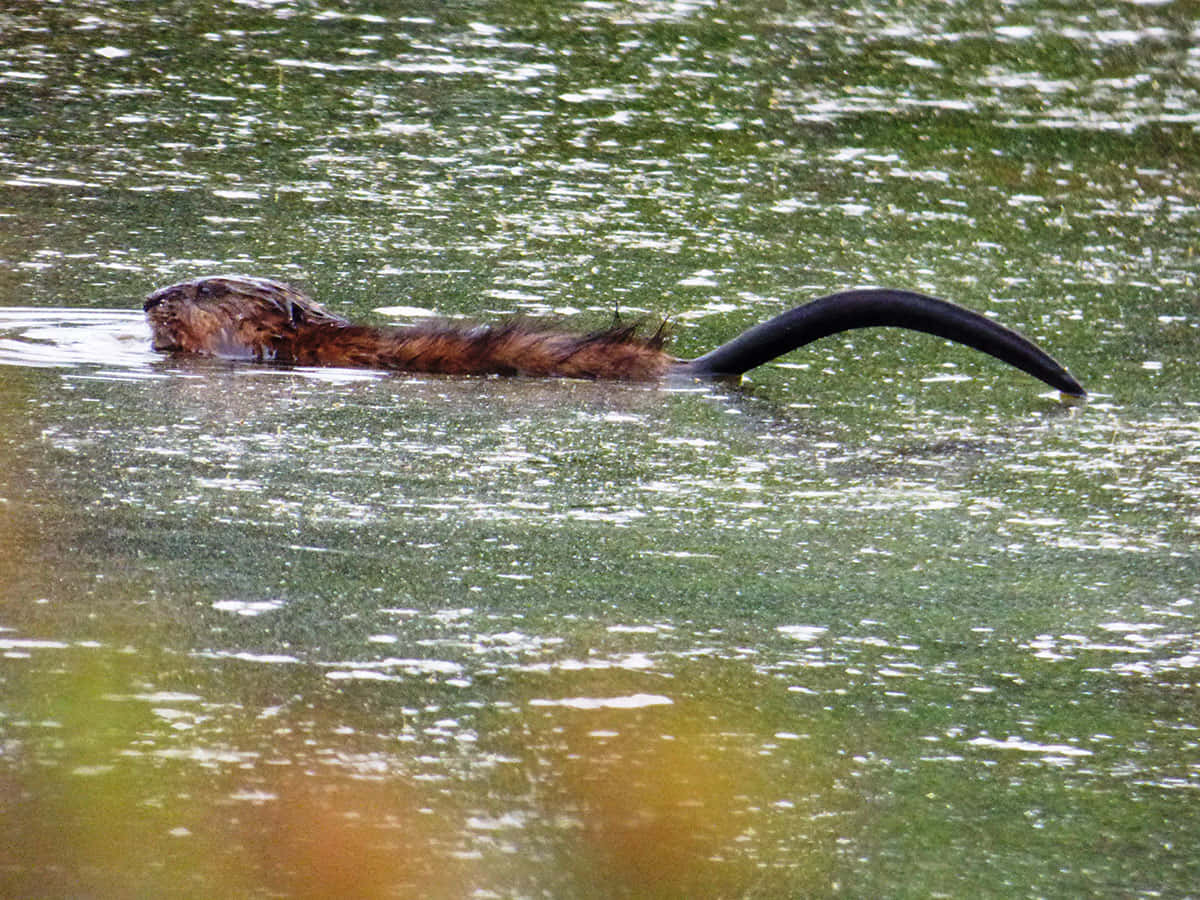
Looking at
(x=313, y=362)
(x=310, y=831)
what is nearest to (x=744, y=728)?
(x=310, y=831)

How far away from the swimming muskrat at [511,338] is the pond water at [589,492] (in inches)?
2.9

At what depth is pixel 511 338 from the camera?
5387 mm

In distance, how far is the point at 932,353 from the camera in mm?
5754

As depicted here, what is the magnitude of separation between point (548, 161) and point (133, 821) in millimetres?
5035

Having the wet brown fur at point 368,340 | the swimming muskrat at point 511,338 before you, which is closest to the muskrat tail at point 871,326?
the swimming muskrat at point 511,338

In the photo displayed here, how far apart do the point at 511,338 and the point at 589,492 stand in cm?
122

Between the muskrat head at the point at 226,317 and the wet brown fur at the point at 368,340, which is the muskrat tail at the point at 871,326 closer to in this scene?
the wet brown fur at the point at 368,340

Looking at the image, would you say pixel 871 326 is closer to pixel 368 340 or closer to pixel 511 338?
pixel 511 338

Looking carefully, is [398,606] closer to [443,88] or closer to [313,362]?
[313,362]

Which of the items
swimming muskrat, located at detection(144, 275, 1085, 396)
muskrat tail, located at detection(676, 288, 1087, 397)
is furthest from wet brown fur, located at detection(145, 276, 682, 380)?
muskrat tail, located at detection(676, 288, 1087, 397)

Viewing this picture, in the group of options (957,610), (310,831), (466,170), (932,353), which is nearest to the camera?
(310,831)

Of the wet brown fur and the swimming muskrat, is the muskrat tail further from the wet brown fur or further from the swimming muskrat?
the wet brown fur

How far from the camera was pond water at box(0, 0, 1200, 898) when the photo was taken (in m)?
2.67

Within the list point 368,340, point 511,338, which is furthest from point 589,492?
point 368,340
